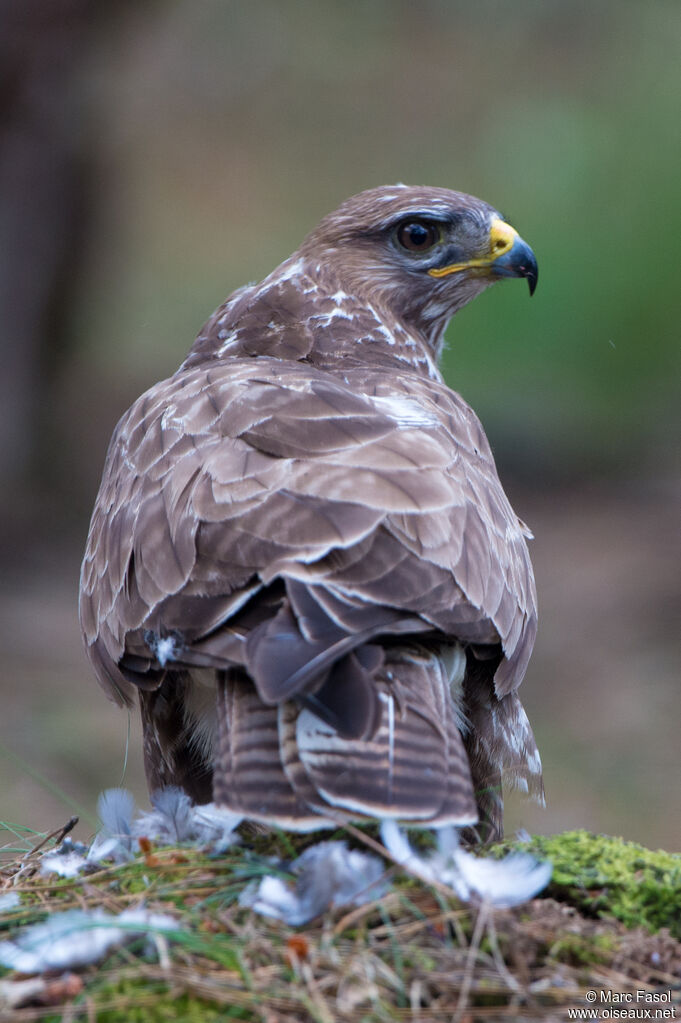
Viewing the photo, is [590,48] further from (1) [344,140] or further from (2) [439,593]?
(2) [439,593]

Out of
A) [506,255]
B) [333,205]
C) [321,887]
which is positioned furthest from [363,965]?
[333,205]

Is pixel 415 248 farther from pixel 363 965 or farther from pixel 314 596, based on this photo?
pixel 363 965

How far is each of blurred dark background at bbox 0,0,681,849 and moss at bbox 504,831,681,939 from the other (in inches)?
50.5

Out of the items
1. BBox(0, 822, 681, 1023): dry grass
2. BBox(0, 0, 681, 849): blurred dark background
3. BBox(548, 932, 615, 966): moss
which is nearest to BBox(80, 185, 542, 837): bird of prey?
BBox(0, 822, 681, 1023): dry grass

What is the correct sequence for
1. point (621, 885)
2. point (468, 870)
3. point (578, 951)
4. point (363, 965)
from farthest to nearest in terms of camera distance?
point (621, 885) → point (468, 870) → point (578, 951) → point (363, 965)

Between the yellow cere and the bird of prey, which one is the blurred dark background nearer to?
the bird of prey

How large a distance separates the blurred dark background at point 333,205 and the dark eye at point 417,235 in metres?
2.33

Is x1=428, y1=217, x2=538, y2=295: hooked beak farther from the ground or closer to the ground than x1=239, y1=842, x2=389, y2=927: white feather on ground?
farther from the ground

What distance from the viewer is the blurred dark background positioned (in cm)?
939

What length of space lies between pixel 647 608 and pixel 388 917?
28.3 feet

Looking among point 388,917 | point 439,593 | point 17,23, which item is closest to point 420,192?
point 439,593

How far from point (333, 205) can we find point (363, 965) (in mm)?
19291

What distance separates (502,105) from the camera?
19.5m

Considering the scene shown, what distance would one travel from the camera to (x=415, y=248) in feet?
17.3
